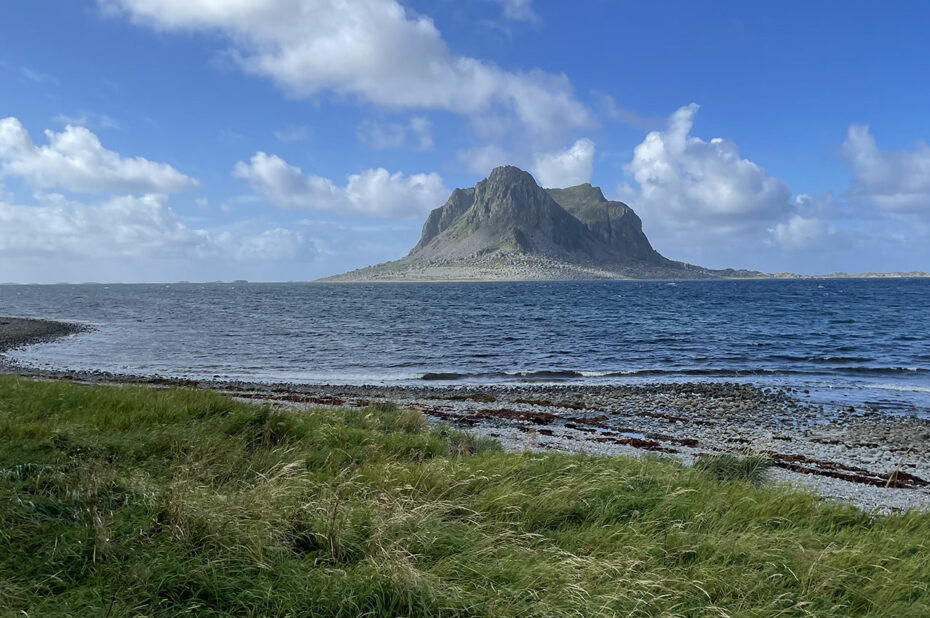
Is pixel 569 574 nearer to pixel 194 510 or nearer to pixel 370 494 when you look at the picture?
pixel 370 494

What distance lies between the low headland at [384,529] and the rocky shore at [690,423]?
6.56ft

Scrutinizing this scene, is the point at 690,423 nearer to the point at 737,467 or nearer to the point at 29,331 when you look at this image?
the point at 737,467

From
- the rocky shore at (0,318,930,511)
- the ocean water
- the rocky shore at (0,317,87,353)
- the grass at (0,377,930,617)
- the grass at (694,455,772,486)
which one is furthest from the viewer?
the rocky shore at (0,317,87,353)

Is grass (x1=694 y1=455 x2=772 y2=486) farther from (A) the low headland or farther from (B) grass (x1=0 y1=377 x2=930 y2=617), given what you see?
(B) grass (x1=0 y1=377 x2=930 y2=617)

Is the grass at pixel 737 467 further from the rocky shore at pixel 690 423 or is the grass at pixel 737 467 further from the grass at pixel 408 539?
the grass at pixel 408 539

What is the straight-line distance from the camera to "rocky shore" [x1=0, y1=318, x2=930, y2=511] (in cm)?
1263

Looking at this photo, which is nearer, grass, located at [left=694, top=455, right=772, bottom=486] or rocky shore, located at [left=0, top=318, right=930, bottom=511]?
grass, located at [left=694, top=455, right=772, bottom=486]

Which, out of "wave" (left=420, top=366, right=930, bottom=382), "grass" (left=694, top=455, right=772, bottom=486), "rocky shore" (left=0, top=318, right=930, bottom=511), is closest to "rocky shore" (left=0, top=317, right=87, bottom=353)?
"rocky shore" (left=0, top=318, right=930, bottom=511)

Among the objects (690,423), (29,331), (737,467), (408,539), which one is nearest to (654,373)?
(690,423)

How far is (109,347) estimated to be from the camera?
134 ft

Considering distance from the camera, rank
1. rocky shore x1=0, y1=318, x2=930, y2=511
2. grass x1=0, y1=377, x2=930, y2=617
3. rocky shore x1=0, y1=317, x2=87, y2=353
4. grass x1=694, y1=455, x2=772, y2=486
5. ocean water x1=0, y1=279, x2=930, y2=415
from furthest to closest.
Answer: rocky shore x1=0, y1=317, x2=87, y2=353, ocean water x1=0, y1=279, x2=930, y2=415, rocky shore x1=0, y1=318, x2=930, y2=511, grass x1=694, y1=455, x2=772, y2=486, grass x1=0, y1=377, x2=930, y2=617

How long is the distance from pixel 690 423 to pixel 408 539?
15.6m

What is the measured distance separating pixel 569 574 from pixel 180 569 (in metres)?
3.25

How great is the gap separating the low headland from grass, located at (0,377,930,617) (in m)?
0.02
